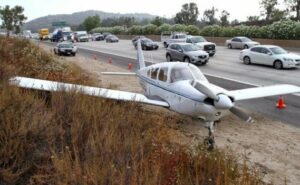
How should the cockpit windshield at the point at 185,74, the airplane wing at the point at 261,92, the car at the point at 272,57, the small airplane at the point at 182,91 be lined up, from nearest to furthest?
the small airplane at the point at 182,91
the cockpit windshield at the point at 185,74
the airplane wing at the point at 261,92
the car at the point at 272,57

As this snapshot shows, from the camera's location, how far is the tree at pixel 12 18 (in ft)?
159

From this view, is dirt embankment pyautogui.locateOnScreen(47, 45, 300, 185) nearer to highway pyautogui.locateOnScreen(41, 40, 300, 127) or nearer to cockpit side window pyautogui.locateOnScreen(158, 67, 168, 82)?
highway pyautogui.locateOnScreen(41, 40, 300, 127)

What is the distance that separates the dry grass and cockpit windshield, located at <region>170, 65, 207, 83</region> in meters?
5.40

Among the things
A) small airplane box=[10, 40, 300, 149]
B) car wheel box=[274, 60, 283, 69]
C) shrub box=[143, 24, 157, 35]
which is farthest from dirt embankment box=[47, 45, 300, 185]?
shrub box=[143, 24, 157, 35]

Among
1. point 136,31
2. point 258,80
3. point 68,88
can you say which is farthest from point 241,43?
point 136,31

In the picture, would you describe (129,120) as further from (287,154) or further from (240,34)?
(240,34)

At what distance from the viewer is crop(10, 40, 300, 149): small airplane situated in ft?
34.4

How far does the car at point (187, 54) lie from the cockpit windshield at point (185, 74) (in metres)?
18.6

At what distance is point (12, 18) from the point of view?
49.7 meters

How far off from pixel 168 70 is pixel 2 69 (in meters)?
5.61

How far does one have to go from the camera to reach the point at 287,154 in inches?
413

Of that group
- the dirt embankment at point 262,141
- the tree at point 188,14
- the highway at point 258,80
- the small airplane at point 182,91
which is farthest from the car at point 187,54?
the tree at point 188,14

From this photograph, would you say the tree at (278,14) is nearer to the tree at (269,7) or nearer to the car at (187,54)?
the tree at (269,7)

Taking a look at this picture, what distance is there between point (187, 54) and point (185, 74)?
766 inches
